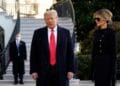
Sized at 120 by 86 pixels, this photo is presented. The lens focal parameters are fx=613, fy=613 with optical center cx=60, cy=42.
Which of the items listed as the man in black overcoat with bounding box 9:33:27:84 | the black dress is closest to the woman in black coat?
the black dress

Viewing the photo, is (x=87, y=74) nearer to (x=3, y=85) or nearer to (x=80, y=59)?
(x=80, y=59)

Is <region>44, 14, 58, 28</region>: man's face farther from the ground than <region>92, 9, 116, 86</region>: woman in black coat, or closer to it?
farther from the ground

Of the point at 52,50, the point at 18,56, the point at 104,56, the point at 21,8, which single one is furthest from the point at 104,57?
the point at 21,8

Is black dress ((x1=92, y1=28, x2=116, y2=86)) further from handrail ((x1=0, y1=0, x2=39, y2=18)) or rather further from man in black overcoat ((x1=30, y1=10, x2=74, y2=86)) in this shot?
handrail ((x1=0, y1=0, x2=39, y2=18))

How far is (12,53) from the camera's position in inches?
930

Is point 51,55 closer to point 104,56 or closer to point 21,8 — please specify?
point 104,56

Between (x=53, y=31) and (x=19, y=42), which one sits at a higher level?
(x=53, y=31)

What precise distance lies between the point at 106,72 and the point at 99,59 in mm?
283

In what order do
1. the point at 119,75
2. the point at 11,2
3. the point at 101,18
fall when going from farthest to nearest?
1. the point at 11,2
2. the point at 119,75
3. the point at 101,18

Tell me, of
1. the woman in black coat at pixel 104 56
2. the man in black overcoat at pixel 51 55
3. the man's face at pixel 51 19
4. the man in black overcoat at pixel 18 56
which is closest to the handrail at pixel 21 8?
the man in black overcoat at pixel 18 56

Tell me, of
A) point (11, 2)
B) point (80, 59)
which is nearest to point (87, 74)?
Answer: point (80, 59)

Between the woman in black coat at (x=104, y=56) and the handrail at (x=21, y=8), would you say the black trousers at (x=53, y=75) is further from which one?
the handrail at (x=21, y=8)

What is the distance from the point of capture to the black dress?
11758mm

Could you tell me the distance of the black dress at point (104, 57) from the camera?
11.8 metres
